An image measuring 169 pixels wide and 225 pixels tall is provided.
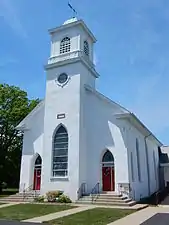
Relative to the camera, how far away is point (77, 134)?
2098 cm

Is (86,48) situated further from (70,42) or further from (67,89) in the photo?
(67,89)

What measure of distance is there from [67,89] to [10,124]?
1140 cm

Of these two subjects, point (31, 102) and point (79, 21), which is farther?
point (31, 102)

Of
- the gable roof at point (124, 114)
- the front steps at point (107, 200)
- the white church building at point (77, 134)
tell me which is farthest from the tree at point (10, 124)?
the front steps at point (107, 200)

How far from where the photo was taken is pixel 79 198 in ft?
63.0

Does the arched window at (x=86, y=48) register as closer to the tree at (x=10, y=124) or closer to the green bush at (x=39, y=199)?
the tree at (x=10, y=124)

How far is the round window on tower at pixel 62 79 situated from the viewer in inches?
911

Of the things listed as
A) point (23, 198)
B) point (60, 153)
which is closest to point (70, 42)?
point (60, 153)

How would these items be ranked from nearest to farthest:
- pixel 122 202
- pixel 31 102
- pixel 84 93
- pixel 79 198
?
pixel 122 202 → pixel 79 198 → pixel 84 93 → pixel 31 102

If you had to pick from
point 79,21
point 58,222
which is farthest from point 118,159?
point 79,21

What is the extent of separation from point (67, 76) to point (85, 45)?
4.16 meters

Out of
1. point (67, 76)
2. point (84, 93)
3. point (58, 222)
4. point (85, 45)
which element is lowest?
point (58, 222)

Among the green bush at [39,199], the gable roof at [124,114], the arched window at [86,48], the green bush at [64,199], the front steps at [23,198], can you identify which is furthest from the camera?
the arched window at [86,48]

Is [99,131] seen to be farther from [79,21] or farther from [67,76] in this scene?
[79,21]
